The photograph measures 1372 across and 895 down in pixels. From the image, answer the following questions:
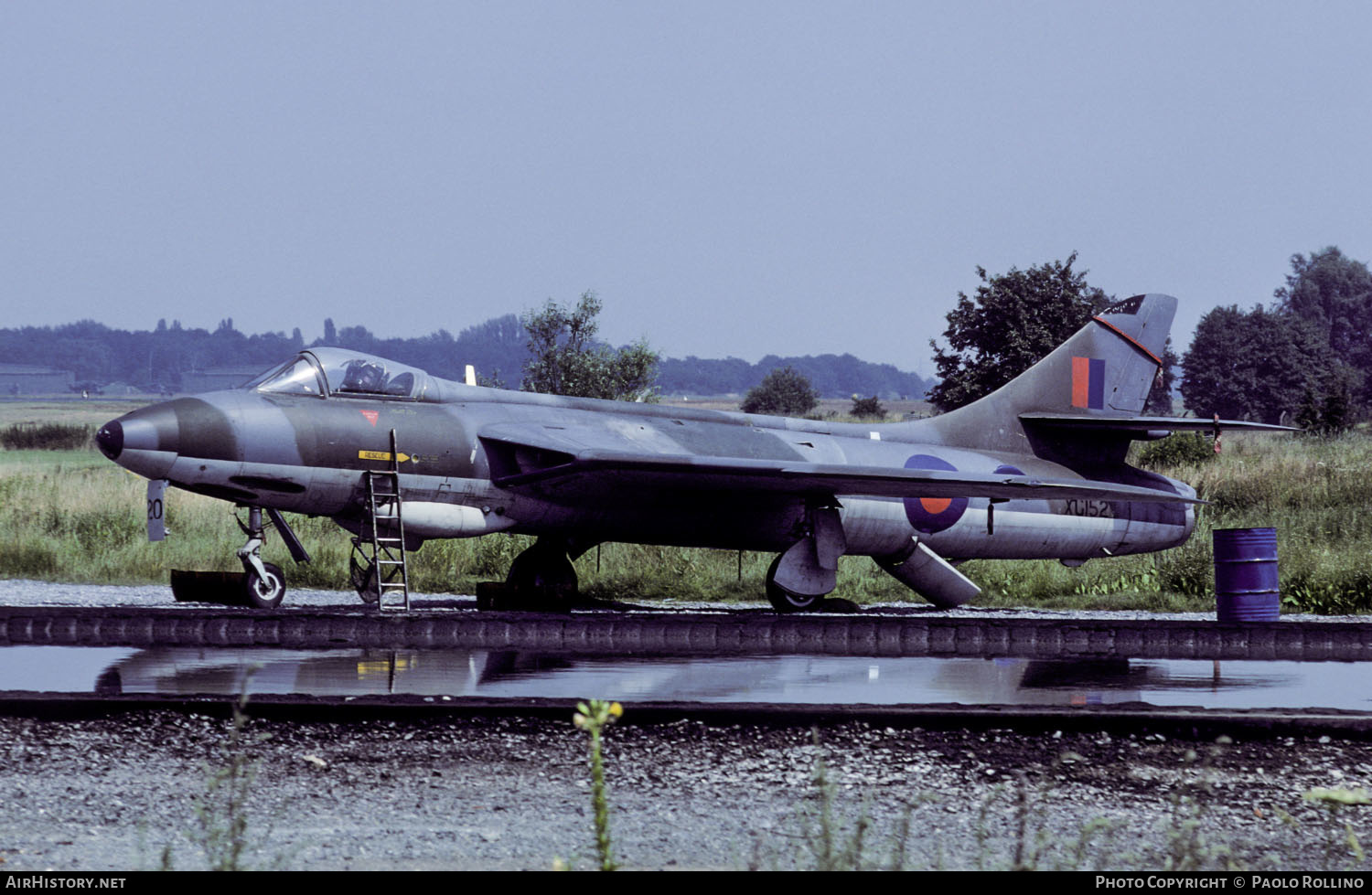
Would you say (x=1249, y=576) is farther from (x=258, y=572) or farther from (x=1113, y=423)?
(x=258, y=572)

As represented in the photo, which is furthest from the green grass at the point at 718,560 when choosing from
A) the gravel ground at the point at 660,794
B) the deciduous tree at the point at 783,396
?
the deciduous tree at the point at 783,396

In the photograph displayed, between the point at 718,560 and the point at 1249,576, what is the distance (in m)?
8.70

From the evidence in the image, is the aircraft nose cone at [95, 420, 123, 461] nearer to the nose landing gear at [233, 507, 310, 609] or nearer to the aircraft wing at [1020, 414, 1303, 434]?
the nose landing gear at [233, 507, 310, 609]

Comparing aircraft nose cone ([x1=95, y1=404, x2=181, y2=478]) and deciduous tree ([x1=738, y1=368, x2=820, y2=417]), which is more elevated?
deciduous tree ([x1=738, y1=368, x2=820, y2=417])

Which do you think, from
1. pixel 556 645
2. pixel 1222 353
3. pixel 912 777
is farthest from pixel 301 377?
pixel 1222 353

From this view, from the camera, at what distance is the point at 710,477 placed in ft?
45.9

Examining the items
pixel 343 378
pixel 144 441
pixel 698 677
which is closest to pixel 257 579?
pixel 144 441

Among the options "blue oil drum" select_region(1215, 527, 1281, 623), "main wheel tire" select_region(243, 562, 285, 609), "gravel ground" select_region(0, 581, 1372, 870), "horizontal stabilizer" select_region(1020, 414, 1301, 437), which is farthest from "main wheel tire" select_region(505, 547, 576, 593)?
"gravel ground" select_region(0, 581, 1372, 870)

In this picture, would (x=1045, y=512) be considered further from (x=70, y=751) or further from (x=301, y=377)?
(x=70, y=751)

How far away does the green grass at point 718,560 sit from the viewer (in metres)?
18.0

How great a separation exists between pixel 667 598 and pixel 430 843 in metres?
13.2

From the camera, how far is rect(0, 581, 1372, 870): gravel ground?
4.94m

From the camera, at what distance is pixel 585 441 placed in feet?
46.4

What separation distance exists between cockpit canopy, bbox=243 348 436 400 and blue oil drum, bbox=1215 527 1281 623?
837 cm
